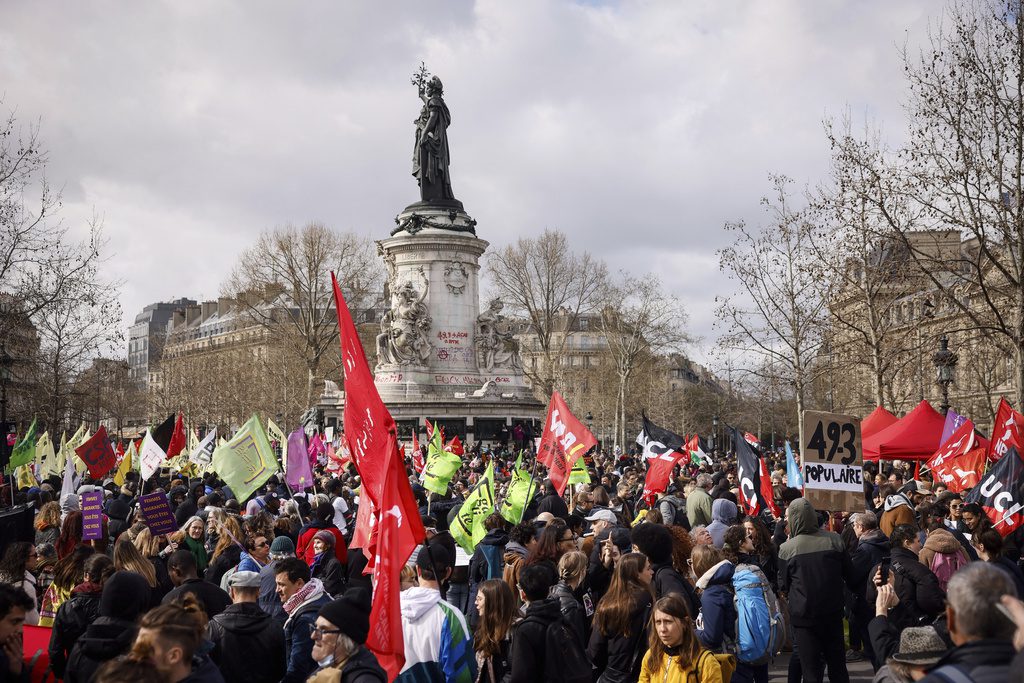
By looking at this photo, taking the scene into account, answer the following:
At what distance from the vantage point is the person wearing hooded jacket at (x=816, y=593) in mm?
7984

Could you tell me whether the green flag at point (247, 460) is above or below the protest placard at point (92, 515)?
above

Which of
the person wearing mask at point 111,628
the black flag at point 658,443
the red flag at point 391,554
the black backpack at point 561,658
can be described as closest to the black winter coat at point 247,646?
the person wearing mask at point 111,628

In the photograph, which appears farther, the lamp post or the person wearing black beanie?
the lamp post

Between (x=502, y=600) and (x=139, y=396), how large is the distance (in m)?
78.2

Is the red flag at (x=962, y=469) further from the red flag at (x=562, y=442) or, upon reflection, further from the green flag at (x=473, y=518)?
the green flag at (x=473, y=518)

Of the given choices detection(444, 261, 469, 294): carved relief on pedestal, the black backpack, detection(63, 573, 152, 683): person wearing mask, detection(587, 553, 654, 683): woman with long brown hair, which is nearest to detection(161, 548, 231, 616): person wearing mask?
detection(63, 573, 152, 683): person wearing mask

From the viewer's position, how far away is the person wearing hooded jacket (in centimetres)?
798

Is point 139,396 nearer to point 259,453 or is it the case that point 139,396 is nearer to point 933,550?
point 259,453

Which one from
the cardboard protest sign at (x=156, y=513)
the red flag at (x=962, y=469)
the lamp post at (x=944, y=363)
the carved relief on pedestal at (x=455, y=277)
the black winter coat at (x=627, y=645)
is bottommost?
the black winter coat at (x=627, y=645)

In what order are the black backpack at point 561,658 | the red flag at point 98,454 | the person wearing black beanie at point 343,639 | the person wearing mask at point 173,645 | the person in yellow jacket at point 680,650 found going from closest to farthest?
the person wearing mask at point 173,645, the person wearing black beanie at point 343,639, the person in yellow jacket at point 680,650, the black backpack at point 561,658, the red flag at point 98,454

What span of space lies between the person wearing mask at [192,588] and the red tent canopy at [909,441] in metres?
14.6

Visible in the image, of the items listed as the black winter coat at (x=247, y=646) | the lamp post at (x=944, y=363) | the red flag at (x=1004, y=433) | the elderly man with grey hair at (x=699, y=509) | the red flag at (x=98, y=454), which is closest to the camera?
the black winter coat at (x=247, y=646)

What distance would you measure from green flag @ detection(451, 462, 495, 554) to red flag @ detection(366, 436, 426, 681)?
3.66 metres

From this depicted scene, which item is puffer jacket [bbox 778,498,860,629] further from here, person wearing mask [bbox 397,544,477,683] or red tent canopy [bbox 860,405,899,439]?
red tent canopy [bbox 860,405,899,439]
